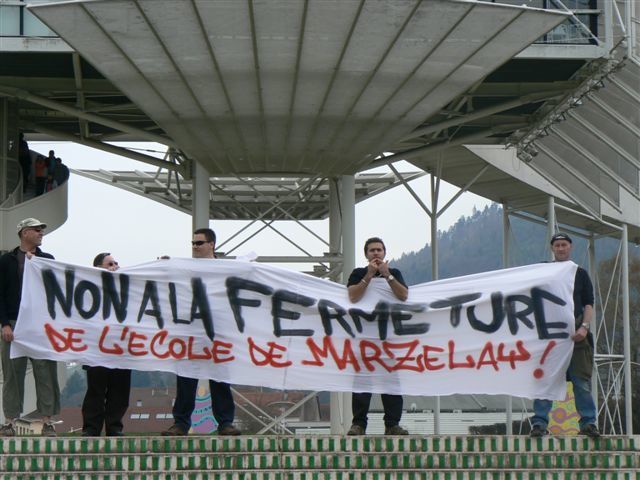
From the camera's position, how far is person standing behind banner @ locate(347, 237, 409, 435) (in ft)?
44.2

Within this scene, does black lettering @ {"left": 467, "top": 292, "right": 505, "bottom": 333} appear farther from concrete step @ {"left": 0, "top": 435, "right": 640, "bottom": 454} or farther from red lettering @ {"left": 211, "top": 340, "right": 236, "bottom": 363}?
red lettering @ {"left": 211, "top": 340, "right": 236, "bottom": 363}

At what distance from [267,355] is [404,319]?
1449 mm

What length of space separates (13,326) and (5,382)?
59 centimetres

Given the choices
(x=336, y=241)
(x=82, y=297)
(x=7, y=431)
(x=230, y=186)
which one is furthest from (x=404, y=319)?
(x=230, y=186)

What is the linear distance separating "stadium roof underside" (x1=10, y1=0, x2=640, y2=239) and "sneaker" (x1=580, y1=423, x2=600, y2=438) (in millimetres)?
7986

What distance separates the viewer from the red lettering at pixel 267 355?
1380 cm

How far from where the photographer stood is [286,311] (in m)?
14.0

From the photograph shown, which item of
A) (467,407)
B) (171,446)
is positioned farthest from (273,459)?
(467,407)

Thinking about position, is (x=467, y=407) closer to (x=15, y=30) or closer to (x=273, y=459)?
(x=15, y=30)

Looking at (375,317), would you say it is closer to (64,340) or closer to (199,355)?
(199,355)

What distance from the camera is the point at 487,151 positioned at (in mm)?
37594

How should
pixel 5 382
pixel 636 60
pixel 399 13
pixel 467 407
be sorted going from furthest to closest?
pixel 467 407 → pixel 636 60 → pixel 399 13 → pixel 5 382

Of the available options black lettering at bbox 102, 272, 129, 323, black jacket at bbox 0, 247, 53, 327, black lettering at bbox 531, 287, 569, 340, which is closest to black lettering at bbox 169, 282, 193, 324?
black lettering at bbox 102, 272, 129, 323

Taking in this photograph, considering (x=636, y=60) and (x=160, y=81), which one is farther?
(x=636, y=60)
